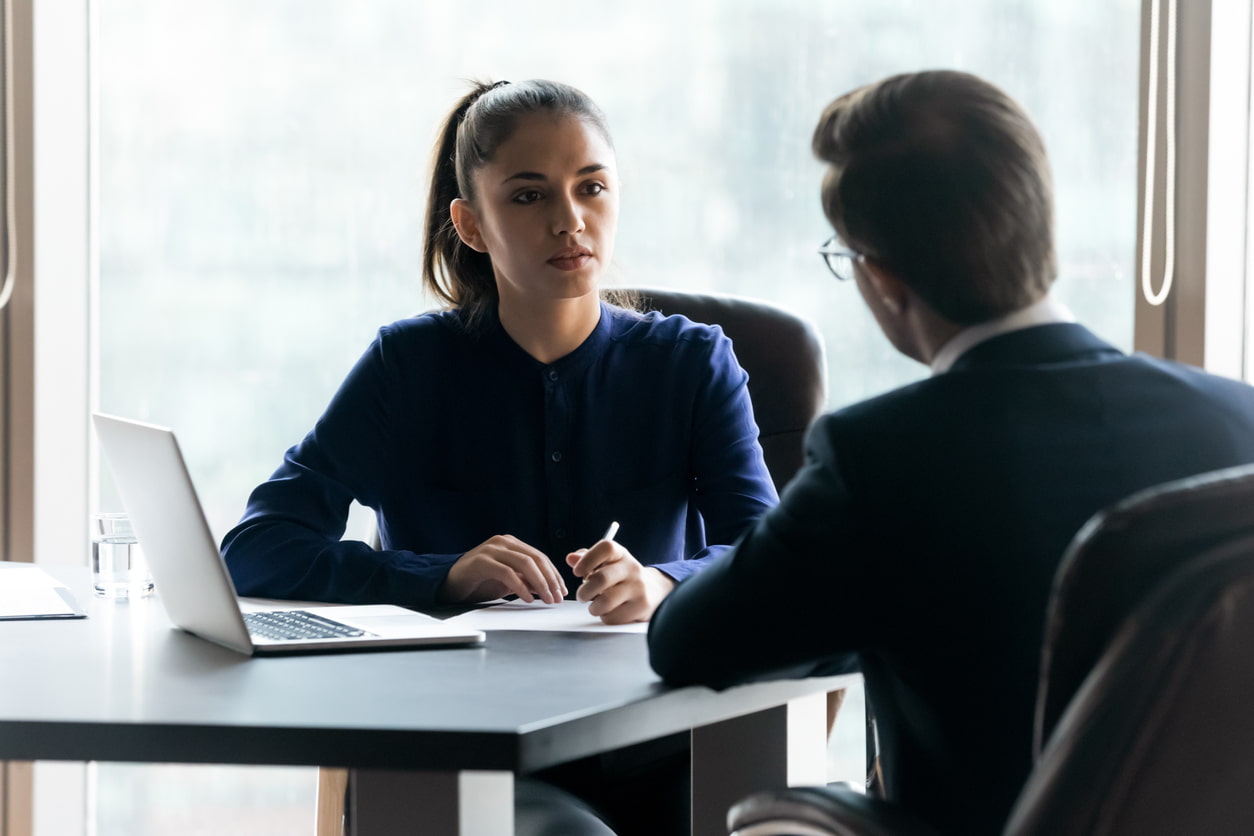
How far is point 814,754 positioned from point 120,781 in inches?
65.4

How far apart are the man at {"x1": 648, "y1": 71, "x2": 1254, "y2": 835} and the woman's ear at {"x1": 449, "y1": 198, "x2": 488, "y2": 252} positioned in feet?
3.27

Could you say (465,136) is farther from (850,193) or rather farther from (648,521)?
(850,193)

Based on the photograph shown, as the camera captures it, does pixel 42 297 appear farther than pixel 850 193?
Yes

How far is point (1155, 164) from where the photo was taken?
7.29 feet

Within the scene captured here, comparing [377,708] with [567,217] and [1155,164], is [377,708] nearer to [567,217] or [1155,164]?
[567,217]

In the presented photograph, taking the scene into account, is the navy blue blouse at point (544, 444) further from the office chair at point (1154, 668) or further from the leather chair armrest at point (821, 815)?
the office chair at point (1154, 668)

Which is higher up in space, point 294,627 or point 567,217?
point 567,217

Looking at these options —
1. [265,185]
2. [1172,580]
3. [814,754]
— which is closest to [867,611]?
[1172,580]

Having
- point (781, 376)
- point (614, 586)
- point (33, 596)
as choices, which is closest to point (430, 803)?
point (614, 586)

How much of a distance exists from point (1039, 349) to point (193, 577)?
731 mm

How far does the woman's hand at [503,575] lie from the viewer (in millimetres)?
1399

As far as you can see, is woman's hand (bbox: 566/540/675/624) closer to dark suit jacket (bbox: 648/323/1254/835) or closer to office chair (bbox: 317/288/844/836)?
dark suit jacket (bbox: 648/323/1254/835)

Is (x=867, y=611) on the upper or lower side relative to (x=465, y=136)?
lower

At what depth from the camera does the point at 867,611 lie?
92 centimetres
